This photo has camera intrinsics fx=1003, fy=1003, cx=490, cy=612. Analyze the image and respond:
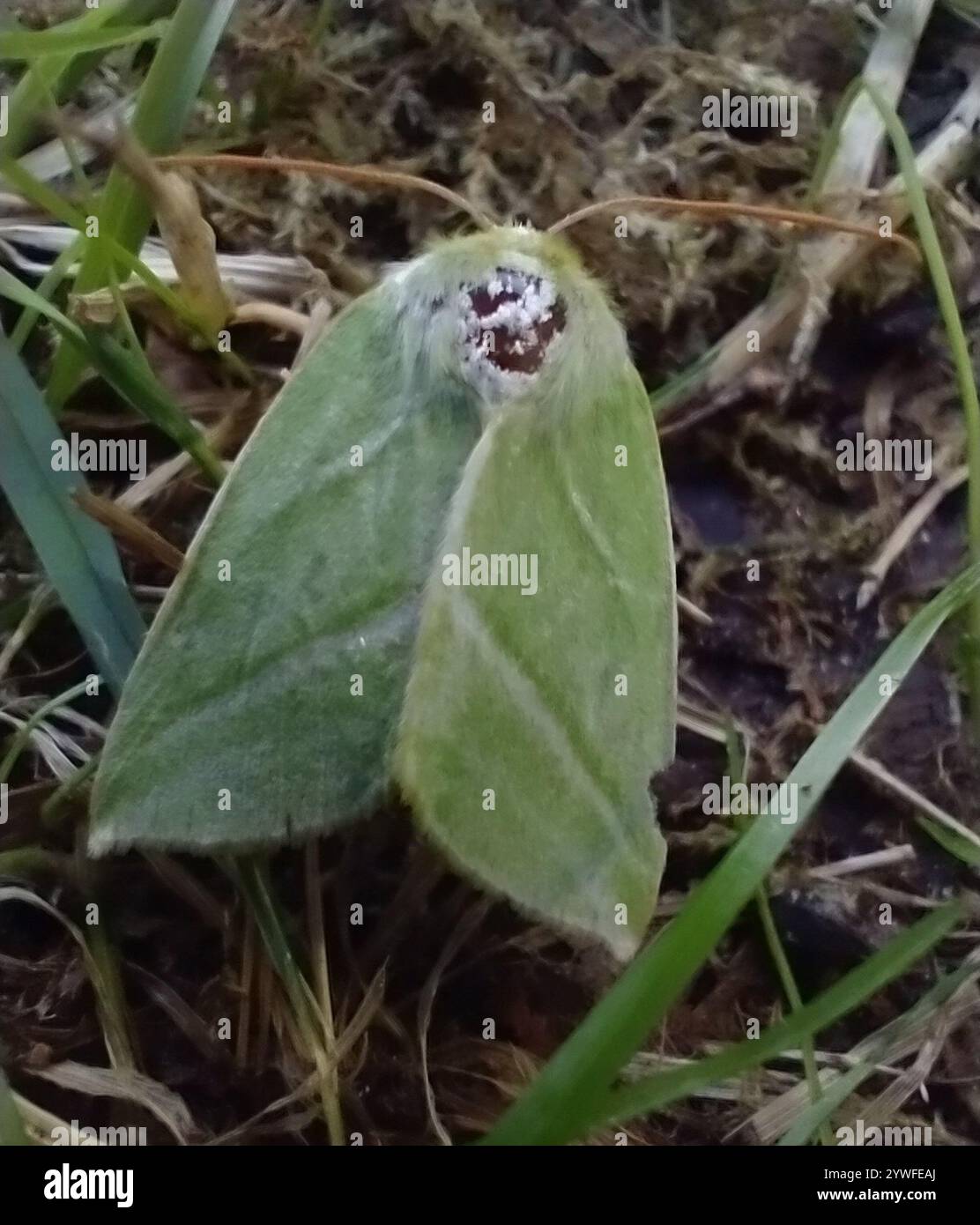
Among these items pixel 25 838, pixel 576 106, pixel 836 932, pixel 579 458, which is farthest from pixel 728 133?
pixel 25 838

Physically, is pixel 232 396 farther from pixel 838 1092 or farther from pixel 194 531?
pixel 838 1092

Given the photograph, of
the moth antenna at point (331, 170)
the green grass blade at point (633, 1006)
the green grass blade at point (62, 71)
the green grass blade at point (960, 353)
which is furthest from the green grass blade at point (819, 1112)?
the green grass blade at point (62, 71)

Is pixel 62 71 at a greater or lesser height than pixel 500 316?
greater

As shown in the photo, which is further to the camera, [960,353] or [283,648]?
[960,353]

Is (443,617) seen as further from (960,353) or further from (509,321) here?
(960,353)

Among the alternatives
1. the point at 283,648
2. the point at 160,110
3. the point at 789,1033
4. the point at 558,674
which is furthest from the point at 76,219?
the point at 789,1033
